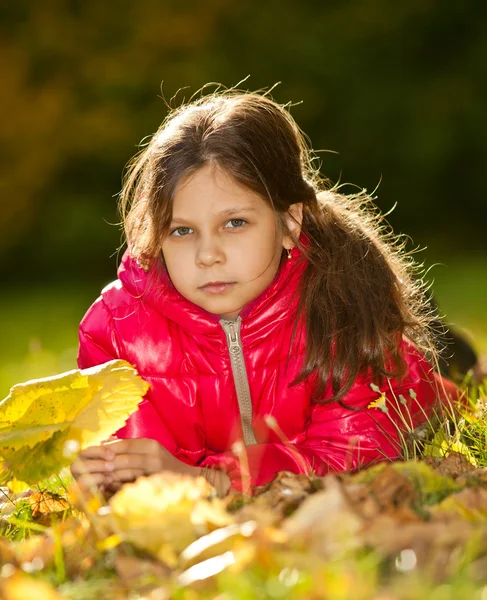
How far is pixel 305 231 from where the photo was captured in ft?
8.59

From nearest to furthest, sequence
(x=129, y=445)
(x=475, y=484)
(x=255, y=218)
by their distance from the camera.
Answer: (x=475, y=484)
(x=129, y=445)
(x=255, y=218)

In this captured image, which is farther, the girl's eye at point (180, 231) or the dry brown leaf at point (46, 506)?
the girl's eye at point (180, 231)

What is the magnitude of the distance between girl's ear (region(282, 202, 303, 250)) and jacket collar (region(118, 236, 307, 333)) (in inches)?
1.6

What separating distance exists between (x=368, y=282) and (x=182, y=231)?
0.59 m

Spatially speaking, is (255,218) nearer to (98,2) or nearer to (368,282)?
(368,282)

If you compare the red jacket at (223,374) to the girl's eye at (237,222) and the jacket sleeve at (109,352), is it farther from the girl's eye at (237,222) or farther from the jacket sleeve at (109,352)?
the girl's eye at (237,222)

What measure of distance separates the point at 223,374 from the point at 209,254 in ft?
1.45

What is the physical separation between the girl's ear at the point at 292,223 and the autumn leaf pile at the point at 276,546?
3.33ft

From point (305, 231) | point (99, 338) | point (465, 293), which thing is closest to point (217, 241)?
point (305, 231)

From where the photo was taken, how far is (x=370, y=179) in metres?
12.6

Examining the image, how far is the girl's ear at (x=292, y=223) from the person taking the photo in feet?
8.33

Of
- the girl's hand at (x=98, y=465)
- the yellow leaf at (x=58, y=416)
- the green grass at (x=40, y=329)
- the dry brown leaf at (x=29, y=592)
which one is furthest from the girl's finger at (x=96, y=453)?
the green grass at (x=40, y=329)

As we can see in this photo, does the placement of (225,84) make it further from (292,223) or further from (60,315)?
(292,223)

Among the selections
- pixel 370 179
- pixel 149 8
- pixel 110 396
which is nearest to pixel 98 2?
pixel 149 8
